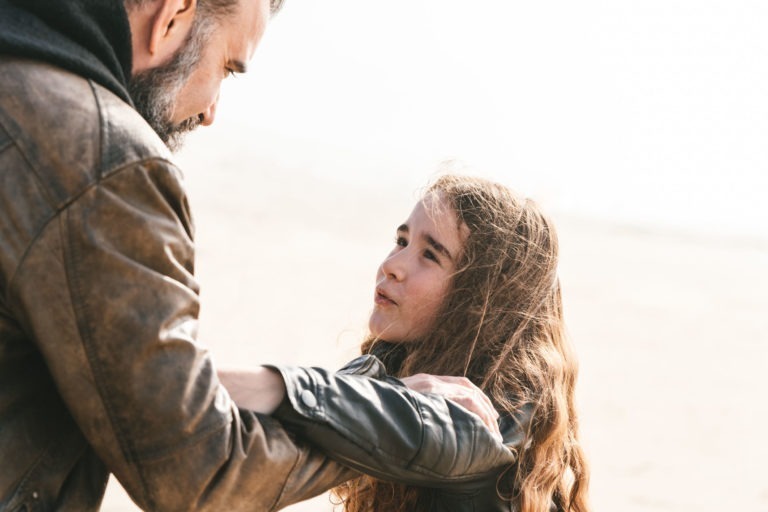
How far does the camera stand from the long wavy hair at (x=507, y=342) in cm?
298

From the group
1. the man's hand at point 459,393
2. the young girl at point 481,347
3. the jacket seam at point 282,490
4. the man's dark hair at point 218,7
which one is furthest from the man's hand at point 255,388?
the man's dark hair at point 218,7

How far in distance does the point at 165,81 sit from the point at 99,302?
63cm

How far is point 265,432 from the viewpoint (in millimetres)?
2100

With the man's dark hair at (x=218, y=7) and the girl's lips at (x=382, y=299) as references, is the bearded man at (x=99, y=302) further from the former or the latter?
the girl's lips at (x=382, y=299)

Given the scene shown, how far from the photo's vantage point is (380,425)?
219cm

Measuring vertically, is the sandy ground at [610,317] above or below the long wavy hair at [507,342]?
below

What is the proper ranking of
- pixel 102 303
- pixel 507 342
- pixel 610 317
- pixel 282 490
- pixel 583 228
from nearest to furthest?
pixel 102 303
pixel 282 490
pixel 507 342
pixel 610 317
pixel 583 228

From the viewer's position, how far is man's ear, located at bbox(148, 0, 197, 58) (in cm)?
213

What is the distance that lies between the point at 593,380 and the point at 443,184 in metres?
8.82

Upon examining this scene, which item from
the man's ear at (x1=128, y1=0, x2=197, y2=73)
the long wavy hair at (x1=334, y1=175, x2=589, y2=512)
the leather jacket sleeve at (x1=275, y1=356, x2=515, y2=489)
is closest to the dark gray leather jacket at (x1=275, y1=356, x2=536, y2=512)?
the leather jacket sleeve at (x1=275, y1=356, x2=515, y2=489)

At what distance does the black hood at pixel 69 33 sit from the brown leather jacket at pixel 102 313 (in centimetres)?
3

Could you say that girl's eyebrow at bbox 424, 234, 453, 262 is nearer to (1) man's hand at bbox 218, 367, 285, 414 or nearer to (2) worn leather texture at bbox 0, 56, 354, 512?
(1) man's hand at bbox 218, 367, 285, 414

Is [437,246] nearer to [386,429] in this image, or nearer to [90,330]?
[386,429]

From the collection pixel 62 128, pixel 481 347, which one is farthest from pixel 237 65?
pixel 481 347
